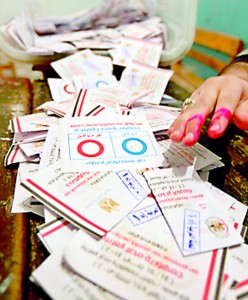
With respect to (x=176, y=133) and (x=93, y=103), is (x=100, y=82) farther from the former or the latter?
(x=176, y=133)

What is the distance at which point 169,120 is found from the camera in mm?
688

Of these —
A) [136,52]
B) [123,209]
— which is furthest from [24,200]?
[136,52]

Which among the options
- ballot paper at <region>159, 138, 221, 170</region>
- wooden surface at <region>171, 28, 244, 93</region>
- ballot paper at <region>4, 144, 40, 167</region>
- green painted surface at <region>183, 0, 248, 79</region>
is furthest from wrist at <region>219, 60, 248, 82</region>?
green painted surface at <region>183, 0, 248, 79</region>

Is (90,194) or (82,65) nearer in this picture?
(90,194)

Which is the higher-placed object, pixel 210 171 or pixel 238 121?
pixel 238 121

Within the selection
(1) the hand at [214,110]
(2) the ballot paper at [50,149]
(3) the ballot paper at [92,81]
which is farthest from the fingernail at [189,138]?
(3) the ballot paper at [92,81]

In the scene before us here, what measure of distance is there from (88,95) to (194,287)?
544 millimetres

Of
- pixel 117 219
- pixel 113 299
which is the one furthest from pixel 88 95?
pixel 113 299

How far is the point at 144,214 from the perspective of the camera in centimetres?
43

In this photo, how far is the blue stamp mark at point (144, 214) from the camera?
414 mm

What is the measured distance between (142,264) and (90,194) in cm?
13

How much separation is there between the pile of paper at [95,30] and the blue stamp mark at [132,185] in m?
0.71

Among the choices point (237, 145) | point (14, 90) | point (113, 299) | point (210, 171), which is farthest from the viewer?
point (14, 90)

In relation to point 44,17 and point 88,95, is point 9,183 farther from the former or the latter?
point 44,17
